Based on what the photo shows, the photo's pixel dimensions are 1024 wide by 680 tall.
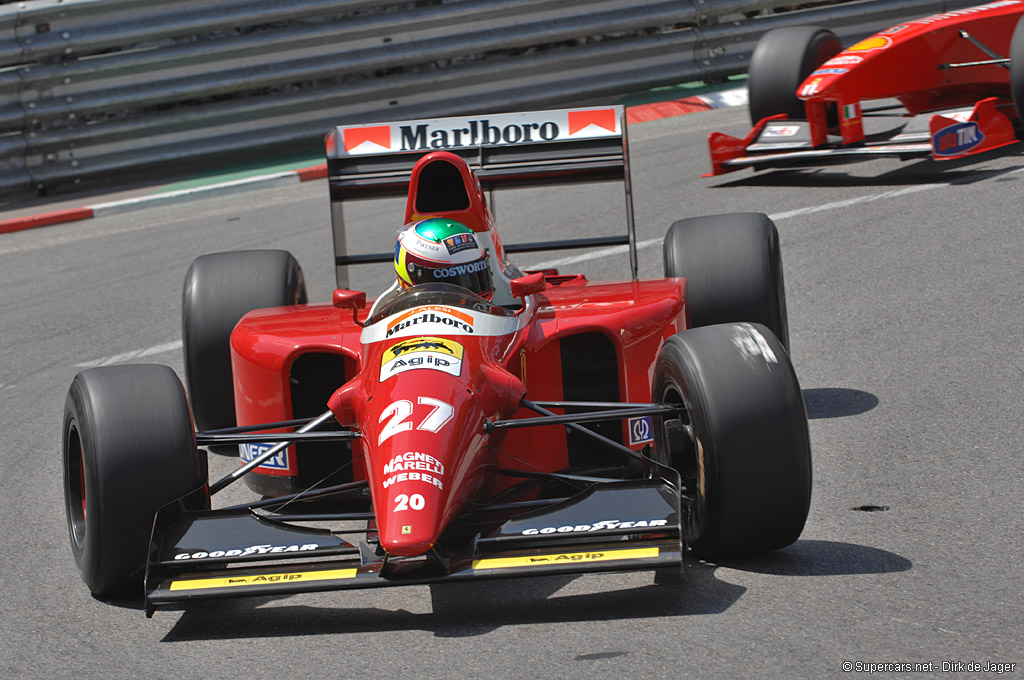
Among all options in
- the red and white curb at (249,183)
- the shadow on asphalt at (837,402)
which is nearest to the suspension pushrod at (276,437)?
the shadow on asphalt at (837,402)

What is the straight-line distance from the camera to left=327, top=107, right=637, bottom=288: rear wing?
6.65m

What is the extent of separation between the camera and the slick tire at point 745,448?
4.14 meters

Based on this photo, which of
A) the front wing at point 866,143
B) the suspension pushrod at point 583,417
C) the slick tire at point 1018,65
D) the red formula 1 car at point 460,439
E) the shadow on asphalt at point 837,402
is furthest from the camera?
the front wing at point 866,143

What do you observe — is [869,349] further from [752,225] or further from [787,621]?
[787,621]

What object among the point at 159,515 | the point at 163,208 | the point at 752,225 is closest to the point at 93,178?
the point at 163,208

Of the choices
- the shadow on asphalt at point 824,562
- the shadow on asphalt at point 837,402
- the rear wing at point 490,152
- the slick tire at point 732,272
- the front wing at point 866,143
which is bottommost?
the shadow on asphalt at point 824,562

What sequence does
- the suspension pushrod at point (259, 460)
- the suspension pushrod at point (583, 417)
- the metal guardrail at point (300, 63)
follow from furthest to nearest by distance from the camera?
1. the metal guardrail at point (300, 63)
2. the suspension pushrod at point (259, 460)
3. the suspension pushrod at point (583, 417)

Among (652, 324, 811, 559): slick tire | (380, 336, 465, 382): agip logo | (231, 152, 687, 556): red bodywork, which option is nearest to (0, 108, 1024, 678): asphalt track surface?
(652, 324, 811, 559): slick tire

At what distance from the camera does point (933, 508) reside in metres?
4.66

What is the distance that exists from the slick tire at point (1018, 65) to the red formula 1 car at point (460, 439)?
16.0 ft

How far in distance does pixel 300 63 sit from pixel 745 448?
34.8 feet

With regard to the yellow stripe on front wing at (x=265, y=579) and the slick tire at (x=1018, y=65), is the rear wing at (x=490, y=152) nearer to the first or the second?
the yellow stripe on front wing at (x=265, y=579)

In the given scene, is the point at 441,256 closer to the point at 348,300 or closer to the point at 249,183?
the point at 348,300

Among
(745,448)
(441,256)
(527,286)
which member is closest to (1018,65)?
(527,286)
